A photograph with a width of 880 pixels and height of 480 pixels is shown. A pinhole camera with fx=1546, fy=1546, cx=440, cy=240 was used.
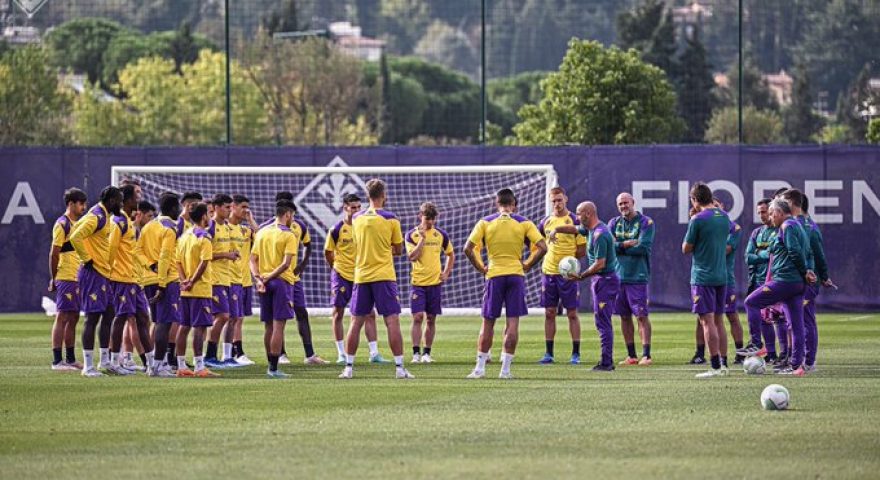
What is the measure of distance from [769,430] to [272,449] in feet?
13.9

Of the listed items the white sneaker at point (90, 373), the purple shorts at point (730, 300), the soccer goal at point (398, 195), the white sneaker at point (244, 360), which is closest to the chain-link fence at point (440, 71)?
the soccer goal at point (398, 195)

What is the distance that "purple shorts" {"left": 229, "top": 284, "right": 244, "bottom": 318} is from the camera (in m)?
20.8

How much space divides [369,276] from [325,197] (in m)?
14.4

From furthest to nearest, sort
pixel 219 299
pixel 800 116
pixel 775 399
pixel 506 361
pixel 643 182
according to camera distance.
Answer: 1. pixel 800 116
2. pixel 643 182
3. pixel 219 299
4. pixel 506 361
5. pixel 775 399

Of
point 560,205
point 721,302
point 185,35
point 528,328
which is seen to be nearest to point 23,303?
point 528,328

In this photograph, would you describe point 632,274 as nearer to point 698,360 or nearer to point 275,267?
point 698,360

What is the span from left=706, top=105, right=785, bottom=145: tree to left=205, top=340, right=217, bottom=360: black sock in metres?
28.9

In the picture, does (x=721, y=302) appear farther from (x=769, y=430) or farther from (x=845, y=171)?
(x=845, y=171)

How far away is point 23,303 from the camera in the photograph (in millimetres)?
33000

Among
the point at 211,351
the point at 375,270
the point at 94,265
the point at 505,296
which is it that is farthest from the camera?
the point at 211,351

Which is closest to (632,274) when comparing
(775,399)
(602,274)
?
(602,274)

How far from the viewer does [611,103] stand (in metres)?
41.7

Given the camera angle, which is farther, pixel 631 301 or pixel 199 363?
pixel 631 301

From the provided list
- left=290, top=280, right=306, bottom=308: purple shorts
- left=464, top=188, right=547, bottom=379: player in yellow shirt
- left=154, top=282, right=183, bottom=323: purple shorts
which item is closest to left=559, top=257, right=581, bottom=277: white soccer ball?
left=464, top=188, right=547, bottom=379: player in yellow shirt
